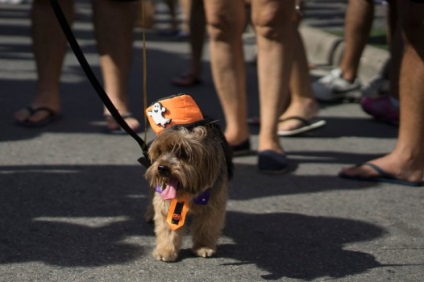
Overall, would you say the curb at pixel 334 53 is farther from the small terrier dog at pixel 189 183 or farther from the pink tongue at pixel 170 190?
the pink tongue at pixel 170 190

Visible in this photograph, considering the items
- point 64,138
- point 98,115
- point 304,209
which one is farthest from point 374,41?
point 304,209

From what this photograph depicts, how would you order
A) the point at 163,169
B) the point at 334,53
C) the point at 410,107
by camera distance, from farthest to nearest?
the point at 334,53 → the point at 410,107 → the point at 163,169

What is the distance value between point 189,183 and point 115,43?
9.02 ft

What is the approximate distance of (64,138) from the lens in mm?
5941

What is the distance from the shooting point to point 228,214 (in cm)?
448

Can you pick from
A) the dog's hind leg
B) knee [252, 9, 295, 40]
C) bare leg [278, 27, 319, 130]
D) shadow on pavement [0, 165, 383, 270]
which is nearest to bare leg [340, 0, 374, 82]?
bare leg [278, 27, 319, 130]

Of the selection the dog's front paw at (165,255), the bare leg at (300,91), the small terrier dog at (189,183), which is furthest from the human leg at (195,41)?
the dog's front paw at (165,255)

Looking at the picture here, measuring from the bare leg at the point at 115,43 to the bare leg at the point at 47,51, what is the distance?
0.81ft

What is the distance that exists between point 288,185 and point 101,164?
111cm

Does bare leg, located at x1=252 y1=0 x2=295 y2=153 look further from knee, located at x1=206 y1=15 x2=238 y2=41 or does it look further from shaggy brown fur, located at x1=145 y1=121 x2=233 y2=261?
shaggy brown fur, located at x1=145 y1=121 x2=233 y2=261

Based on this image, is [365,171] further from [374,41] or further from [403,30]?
[374,41]

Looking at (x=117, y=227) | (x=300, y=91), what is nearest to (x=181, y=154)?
(x=117, y=227)

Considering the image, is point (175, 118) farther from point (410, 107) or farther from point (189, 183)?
point (410, 107)

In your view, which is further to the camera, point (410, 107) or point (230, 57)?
point (230, 57)
